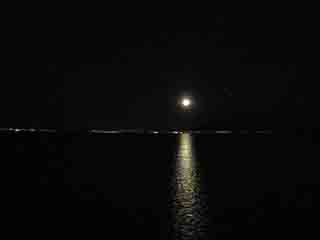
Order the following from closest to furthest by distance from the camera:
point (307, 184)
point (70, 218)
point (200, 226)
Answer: point (200, 226) < point (70, 218) < point (307, 184)

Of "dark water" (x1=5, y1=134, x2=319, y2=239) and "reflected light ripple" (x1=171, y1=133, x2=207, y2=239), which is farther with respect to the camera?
"dark water" (x1=5, y1=134, x2=319, y2=239)

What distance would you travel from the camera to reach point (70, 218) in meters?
15.2

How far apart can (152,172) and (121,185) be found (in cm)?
769

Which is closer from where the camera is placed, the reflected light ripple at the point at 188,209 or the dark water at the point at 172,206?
the reflected light ripple at the point at 188,209

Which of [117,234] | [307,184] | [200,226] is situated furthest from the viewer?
[307,184]

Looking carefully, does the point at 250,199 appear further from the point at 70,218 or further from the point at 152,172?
the point at 152,172

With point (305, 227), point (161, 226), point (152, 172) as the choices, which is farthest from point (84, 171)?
point (305, 227)

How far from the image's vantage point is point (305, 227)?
14.1 meters

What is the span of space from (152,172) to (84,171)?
19.0 ft

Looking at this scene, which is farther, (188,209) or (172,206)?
(172,206)

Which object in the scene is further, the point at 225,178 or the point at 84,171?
the point at 84,171

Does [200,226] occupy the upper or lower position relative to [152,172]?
lower

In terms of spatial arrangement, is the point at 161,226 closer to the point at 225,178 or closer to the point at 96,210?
the point at 96,210

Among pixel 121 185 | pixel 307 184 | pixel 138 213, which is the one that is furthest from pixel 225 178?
pixel 138 213
